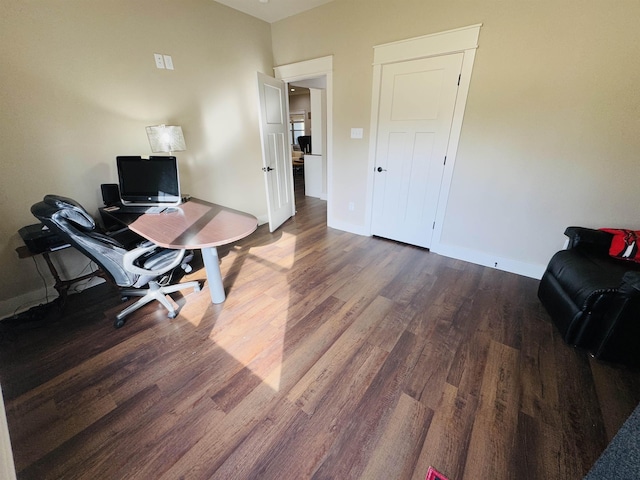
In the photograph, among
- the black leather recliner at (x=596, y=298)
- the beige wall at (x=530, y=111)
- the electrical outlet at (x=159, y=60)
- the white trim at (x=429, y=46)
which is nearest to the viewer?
the black leather recliner at (x=596, y=298)

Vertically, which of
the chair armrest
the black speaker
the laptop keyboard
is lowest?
the chair armrest

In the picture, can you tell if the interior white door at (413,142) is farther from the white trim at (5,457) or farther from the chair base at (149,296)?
the white trim at (5,457)

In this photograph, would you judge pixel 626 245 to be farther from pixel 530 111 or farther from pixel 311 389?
pixel 311 389

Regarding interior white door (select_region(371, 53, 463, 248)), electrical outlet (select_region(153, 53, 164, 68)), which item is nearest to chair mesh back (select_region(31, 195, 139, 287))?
electrical outlet (select_region(153, 53, 164, 68))

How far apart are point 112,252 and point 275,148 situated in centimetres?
236

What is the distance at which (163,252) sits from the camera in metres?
1.97

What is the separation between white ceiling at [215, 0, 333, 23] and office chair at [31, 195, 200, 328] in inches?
108

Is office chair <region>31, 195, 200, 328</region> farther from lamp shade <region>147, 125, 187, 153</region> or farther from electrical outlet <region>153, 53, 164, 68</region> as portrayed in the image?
electrical outlet <region>153, 53, 164, 68</region>

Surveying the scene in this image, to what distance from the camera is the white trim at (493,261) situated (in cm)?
247

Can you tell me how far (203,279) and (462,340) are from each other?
90.6 inches

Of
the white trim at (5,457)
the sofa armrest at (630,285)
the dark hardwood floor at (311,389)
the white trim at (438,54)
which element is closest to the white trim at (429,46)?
the white trim at (438,54)

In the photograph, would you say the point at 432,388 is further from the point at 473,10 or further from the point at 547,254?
the point at 473,10

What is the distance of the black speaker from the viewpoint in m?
2.30

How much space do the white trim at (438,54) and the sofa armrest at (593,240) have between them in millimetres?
1094
